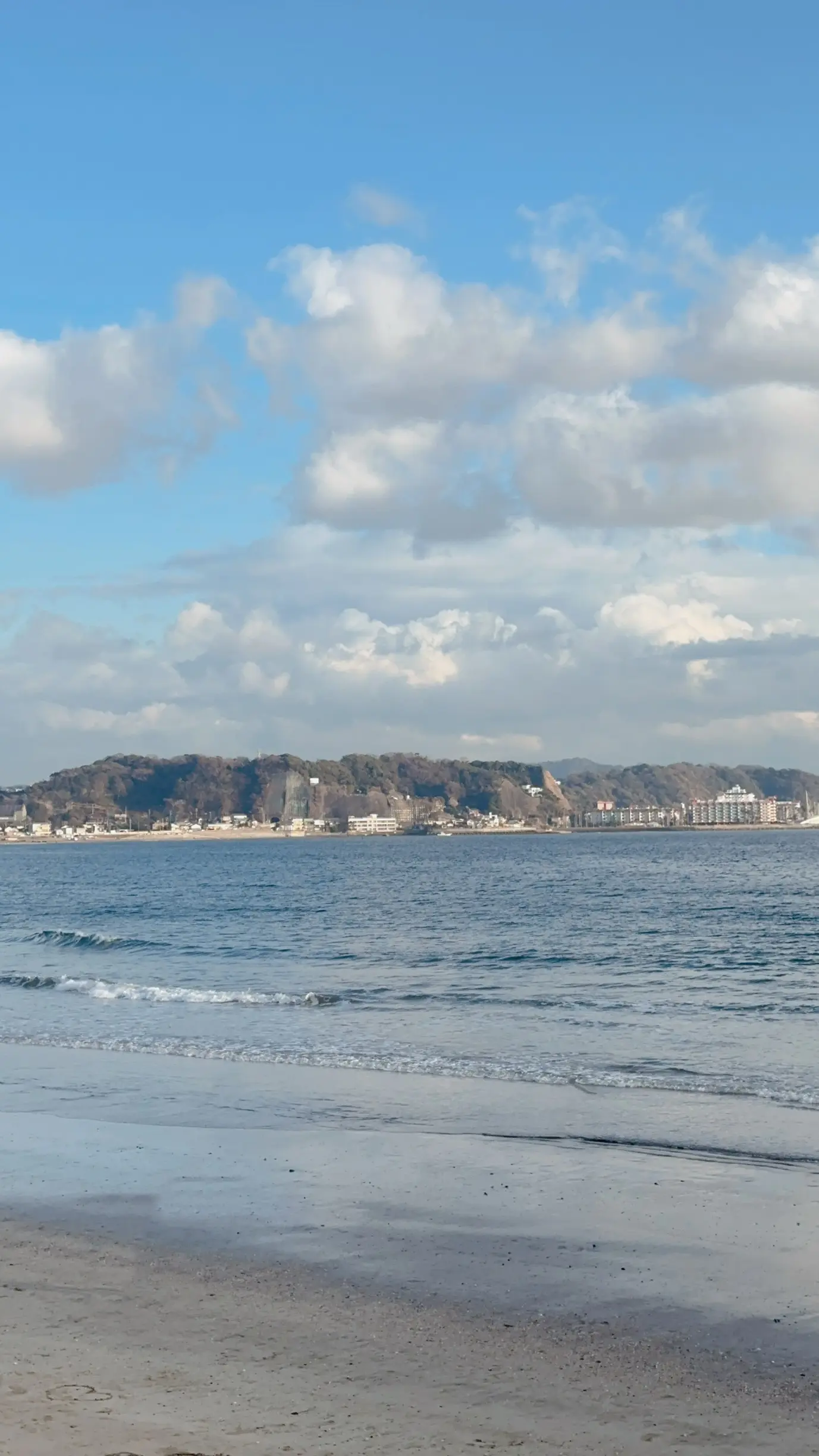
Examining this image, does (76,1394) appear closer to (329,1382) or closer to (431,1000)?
(329,1382)

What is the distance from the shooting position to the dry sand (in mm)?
7320

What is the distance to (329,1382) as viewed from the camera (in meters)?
8.23

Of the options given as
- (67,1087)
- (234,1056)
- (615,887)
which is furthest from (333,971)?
(615,887)

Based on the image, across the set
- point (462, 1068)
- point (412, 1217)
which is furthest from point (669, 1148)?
point (462, 1068)

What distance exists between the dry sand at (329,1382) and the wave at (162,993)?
19522 mm

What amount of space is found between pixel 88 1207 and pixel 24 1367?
449 centimetres

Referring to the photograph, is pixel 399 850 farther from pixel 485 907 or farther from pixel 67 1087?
pixel 67 1087

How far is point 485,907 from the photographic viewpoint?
2515 inches

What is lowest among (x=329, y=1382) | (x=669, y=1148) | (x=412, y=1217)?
(x=669, y=1148)

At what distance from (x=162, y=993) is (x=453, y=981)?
7.59 metres

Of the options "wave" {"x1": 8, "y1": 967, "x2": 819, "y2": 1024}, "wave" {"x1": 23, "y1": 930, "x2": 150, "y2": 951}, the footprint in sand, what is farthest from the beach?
"wave" {"x1": 23, "y1": 930, "x2": 150, "y2": 951}

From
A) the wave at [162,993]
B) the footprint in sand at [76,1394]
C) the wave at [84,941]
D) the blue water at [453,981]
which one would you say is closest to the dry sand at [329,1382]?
the footprint in sand at [76,1394]

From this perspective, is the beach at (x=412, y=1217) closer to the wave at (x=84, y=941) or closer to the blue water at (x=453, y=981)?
the blue water at (x=453, y=981)

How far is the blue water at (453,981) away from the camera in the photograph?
21922mm
